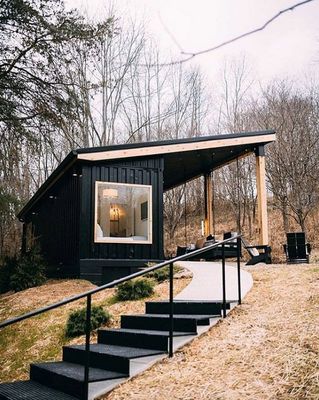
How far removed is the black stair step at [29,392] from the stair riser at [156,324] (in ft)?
4.71

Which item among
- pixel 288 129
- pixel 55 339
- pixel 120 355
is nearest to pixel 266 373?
pixel 120 355

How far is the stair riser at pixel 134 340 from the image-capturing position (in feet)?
15.4

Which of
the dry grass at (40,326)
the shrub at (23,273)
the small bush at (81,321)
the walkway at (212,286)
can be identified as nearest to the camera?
the dry grass at (40,326)

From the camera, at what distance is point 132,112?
78.0ft

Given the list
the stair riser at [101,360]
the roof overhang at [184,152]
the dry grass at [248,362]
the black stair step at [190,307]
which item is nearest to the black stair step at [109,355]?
the stair riser at [101,360]

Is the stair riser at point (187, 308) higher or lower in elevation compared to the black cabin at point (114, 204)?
lower

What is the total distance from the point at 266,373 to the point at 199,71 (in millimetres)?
20995

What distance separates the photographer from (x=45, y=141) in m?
9.03

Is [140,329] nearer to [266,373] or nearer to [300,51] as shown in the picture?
[266,373]

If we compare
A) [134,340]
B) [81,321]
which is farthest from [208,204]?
[134,340]

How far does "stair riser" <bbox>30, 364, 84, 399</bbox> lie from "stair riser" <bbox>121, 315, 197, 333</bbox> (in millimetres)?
1349

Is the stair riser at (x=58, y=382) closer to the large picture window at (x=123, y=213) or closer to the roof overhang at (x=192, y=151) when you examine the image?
the large picture window at (x=123, y=213)

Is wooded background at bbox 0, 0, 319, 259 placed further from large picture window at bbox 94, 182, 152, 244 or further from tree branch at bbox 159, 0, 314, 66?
tree branch at bbox 159, 0, 314, 66

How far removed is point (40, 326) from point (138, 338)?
2.93m
